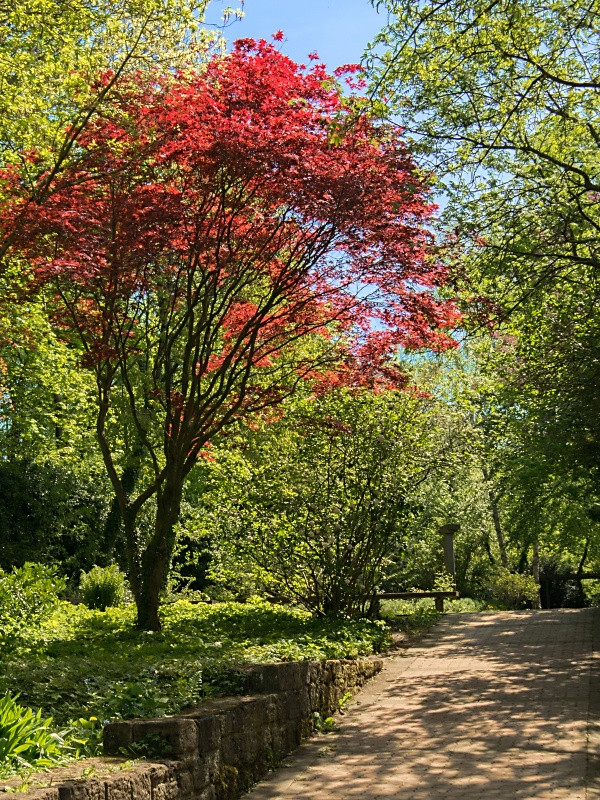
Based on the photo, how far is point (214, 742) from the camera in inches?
215

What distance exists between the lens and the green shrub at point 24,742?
4250mm

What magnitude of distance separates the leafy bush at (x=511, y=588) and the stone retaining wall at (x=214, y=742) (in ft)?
49.2

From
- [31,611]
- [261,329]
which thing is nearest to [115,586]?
[31,611]

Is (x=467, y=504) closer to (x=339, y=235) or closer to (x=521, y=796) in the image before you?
(x=339, y=235)

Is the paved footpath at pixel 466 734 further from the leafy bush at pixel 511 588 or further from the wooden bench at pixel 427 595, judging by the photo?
the leafy bush at pixel 511 588

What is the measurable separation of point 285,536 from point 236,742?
231 inches

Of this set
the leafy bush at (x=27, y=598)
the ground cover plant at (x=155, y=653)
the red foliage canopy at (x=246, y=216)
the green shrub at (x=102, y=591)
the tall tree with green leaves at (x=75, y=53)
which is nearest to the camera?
the ground cover plant at (x=155, y=653)

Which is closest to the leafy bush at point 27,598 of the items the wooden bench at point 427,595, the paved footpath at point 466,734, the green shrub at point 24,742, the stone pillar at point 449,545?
the paved footpath at point 466,734

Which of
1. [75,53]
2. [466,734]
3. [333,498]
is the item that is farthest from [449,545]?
[75,53]

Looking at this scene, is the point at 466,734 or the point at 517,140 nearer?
the point at 466,734

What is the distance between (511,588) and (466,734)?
50.1ft

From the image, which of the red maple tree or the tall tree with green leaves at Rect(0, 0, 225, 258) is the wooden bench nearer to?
the red maple tree

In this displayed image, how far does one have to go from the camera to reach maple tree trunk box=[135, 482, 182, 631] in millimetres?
10594

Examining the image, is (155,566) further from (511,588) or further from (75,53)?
(511,588)
